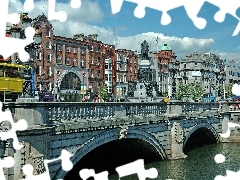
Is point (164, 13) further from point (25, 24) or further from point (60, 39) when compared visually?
point (60, 39)

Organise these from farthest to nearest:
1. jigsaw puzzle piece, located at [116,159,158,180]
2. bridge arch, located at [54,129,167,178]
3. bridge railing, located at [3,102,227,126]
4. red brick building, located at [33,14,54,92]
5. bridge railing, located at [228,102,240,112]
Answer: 1. red brick building, located at [33,14,54,92]
2. bridge railing, located at [228,102,240,112]
3. bridge arch, located at [54,129,167,178]
4. jigsaw puzzle piece, located at [116,159,158,180]
5. bridge railing, located at [3,102,227,126]

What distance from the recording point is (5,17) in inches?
519

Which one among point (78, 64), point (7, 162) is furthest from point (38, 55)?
point (7, 162)

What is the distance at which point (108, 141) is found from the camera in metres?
23.0

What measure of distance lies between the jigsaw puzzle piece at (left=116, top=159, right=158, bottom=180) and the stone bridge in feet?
5.98

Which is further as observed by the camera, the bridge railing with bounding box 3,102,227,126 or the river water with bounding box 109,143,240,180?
the river water with bounding box 109,143,240,180

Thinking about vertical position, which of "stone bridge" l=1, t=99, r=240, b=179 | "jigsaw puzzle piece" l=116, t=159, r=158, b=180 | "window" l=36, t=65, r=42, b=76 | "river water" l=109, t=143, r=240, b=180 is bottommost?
"river water" l=109, t=143, r=240, b=180

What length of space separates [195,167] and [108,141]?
30.4 ft

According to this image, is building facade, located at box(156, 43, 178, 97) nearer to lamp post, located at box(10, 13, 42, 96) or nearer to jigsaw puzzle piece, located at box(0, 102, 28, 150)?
lamp post, located at box(10, 13, 42, 96)

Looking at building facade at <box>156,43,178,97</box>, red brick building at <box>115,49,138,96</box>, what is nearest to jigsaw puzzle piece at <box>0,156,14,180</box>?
red brick building at <box>115,49,138,96</box>

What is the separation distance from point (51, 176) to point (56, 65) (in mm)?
52969

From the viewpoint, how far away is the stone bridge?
16812 mm

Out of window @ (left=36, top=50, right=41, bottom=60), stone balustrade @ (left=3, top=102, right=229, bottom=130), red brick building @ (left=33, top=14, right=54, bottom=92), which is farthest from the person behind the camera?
window @ (left=36, top=50, right=41, bottom=60)

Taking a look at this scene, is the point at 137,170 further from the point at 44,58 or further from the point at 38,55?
the point at 44,58
